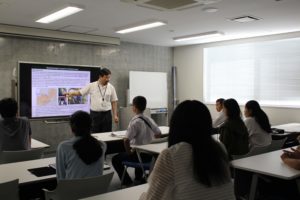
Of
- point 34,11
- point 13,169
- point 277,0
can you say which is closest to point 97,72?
point 34,11

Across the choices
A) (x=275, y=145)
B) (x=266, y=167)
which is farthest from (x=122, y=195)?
(x=275, y=145)

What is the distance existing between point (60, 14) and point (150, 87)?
13.0 feet

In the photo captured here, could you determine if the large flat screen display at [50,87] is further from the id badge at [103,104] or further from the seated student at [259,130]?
the seated student at [259,130]

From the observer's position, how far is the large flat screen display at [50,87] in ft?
21.9

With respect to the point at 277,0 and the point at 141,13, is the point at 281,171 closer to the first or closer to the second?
the point at 277,0

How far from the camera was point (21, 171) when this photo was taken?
2.85 metres

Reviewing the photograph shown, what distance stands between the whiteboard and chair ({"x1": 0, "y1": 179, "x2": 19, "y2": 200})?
6.29 metres

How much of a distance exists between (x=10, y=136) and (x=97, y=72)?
438 centimetres

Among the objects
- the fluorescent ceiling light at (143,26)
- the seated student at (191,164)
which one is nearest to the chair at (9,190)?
the seated student at (191,164)

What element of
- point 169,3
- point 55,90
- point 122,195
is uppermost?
point 169,3

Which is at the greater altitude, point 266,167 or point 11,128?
point 11,128

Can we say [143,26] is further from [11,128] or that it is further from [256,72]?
[11,128]

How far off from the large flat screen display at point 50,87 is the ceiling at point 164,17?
890mm

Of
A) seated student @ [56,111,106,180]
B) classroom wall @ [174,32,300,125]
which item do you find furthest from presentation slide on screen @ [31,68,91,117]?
seated student @ [56,111,106,180]
